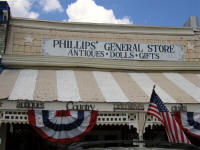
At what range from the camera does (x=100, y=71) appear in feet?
30.9

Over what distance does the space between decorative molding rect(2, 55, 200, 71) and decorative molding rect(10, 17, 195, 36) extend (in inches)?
58.6

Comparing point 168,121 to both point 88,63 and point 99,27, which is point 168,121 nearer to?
point 88,63

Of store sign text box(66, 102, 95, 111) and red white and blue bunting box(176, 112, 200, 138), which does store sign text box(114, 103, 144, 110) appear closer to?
store sign text box(66, 102, 95, 111)

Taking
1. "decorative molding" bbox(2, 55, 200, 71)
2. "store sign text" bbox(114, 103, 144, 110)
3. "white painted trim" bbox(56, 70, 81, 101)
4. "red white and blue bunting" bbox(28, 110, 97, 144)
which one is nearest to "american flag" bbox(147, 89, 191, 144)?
"store sign text" bbox(114, 103, 144, 110)

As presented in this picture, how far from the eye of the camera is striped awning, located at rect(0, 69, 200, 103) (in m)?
6.87

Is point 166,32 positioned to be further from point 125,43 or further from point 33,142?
point 33,142

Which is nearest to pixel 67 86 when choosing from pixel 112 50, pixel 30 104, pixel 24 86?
pixel 24 86

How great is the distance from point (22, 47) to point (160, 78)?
541cm

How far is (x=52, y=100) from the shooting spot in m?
6.35

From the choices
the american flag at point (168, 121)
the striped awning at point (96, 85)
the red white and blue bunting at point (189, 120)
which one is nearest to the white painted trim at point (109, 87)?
the striped awning at point (96, 85)

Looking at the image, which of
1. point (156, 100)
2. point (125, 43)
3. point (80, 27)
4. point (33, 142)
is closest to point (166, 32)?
point (125, 43)

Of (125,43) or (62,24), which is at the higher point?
(62,24)

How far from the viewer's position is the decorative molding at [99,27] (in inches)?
388

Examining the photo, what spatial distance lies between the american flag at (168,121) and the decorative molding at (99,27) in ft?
16.3
